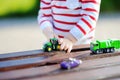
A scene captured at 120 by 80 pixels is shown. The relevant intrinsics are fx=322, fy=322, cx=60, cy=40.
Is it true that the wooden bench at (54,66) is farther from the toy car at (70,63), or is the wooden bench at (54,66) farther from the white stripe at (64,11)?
the white stripe at (64,11)

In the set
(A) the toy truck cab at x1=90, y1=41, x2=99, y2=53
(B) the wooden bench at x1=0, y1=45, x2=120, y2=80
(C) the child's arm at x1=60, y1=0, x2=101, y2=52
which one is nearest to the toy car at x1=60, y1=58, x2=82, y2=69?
(B) the wooden bench at x1=0, y1=45, x2=120, y2=80

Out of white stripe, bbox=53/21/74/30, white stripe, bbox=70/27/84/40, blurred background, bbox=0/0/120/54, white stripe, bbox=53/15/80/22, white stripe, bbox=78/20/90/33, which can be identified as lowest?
white stripe, bbox=70/27/84/40

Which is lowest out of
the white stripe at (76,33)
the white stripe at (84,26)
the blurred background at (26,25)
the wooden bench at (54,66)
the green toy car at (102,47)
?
the wooden bench at (54,66)

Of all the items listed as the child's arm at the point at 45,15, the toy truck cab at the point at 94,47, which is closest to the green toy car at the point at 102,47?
the toy truck cab at the point at 94,47

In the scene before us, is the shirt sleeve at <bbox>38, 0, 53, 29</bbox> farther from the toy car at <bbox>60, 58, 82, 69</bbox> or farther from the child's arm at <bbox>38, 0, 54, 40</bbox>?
the toy car at <bbox>60, 58, 82, 69</bbox>

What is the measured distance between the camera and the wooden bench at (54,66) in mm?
1203

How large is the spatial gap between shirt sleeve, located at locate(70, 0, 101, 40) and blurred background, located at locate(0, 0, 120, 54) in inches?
83.5

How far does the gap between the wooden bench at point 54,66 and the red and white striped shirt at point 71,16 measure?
0.28 meters

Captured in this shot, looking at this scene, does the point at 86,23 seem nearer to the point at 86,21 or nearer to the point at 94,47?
the point at 86,21

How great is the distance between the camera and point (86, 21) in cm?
181

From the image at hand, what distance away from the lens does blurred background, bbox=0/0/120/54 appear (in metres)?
4.16

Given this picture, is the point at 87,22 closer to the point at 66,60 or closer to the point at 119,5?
the point at 66,60

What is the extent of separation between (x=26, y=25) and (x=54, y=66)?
3.74m

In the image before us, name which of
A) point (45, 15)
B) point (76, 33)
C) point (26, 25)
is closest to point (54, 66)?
point (76, 33)
